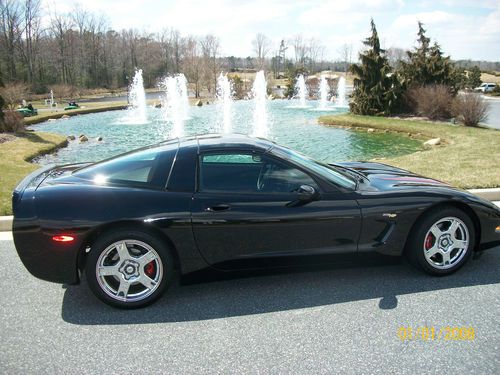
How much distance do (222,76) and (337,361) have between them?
49600 mm

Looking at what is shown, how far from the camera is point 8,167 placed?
934cm

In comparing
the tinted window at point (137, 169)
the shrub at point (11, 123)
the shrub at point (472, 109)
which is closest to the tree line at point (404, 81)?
the shrub at point (472, 109)

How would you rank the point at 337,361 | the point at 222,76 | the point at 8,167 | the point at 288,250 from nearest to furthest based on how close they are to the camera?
the point at 337,361, the point at 288,250, the point at 8,167, the point at 222,76

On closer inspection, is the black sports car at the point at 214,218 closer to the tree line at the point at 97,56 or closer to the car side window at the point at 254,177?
the car side window at the point at 254,177

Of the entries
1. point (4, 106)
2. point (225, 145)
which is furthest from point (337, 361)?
point (4, 106)

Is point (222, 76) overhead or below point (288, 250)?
overhead

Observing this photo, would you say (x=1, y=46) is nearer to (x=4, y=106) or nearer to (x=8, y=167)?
(x=4, y=106)

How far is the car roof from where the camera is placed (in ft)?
12.3

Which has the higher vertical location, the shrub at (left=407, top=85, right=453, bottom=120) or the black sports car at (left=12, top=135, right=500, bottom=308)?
the shrub at (left=407, top=85, right=453, bottom=120)

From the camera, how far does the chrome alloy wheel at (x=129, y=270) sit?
3.36m

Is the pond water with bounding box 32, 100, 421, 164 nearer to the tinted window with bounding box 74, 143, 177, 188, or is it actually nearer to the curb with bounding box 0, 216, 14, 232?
the curb with bounding box 0, 216, 14, 232

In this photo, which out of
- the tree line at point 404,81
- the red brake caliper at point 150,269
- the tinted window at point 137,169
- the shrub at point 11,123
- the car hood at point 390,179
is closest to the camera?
the red brake caliper at point 150,269

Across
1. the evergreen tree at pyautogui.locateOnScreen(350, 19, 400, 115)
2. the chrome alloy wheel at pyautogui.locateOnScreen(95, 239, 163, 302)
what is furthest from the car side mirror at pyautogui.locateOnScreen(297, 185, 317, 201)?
the evergreen tree at pyautogui.locateOnScreen(350, 19, 400, 115)

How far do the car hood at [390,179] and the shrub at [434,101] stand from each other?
17499mm
